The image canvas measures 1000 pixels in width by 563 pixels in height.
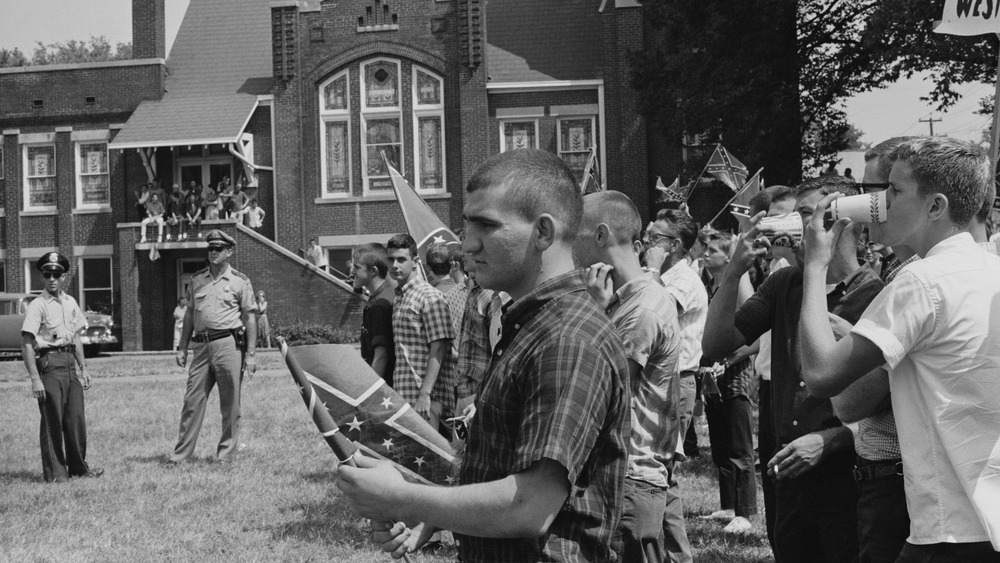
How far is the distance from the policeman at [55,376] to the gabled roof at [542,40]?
23566 mm

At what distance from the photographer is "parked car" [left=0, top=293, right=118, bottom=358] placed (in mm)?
27531

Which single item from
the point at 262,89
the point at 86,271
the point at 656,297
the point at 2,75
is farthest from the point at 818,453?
the point at 2,75

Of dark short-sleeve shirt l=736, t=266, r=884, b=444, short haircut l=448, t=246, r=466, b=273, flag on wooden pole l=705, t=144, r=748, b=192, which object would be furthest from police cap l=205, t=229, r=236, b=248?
flag on wooden pole l=705, t=144, r=748, b=192

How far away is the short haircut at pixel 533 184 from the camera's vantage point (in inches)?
96.8

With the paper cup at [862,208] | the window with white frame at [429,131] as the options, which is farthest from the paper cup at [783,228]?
the window with white frame at [429,131]

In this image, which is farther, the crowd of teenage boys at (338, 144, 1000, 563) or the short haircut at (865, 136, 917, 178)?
the short haircut at (865, 136, 917, 178)

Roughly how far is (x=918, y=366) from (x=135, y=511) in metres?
7.09

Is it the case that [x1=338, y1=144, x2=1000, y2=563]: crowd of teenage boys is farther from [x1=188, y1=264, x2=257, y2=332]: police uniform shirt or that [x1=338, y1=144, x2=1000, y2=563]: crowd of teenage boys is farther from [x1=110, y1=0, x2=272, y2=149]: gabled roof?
[x1=110, y1=0, x2=272, y2=149]: gabled roof

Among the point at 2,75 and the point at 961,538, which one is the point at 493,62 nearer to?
the point at 2,75

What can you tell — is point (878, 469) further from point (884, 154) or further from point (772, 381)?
point (772, 381)

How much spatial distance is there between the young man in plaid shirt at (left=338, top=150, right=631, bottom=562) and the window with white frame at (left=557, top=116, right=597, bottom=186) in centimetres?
2966

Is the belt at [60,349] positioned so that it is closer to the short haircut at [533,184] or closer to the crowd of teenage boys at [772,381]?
the crowd of teenage boys at [772,381]

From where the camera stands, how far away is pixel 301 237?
1280 inches

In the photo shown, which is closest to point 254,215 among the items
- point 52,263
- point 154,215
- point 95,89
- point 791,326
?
point 154,215
